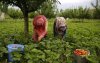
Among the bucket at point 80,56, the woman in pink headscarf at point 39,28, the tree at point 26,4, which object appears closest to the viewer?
the bucket at point 80,56

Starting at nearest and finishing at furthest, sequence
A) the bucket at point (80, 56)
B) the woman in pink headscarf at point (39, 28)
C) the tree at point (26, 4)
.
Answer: the bucket at point (80, 56)
the woman in pink headscarf at point (39, 28)
the tree at point (26, 4)

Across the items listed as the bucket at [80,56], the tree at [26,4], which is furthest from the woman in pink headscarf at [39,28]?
the bucket at [80,56]

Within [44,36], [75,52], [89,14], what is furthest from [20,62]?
[89,14]

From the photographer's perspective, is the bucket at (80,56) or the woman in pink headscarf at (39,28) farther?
the woman in pink headscarf at (39,28)

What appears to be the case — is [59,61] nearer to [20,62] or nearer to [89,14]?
[20,62]

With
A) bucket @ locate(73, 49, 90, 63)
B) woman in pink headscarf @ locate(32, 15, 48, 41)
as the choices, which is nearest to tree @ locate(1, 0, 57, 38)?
woman in pink headscarf @ locate(32, 15, 48, 41)

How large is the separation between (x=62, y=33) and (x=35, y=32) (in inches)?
31.4

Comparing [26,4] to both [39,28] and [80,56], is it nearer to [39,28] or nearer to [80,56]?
[39,28]

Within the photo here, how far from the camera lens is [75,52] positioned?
244 inches

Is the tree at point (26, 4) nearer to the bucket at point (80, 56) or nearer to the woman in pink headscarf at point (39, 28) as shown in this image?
the woman in pink headscarf at point (39, 28)

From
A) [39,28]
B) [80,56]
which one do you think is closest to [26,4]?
[39,28]

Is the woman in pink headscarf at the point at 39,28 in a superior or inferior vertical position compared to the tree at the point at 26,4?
inferior

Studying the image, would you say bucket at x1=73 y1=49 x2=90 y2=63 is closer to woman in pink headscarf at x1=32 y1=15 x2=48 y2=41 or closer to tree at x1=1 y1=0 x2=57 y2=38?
woman in pink headscarf at x1=32 y1=15 x2=48 y2=41

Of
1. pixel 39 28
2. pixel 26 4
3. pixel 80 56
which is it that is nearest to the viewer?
pixel 80 56
